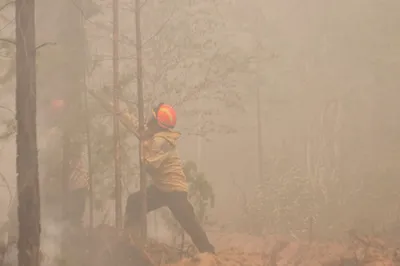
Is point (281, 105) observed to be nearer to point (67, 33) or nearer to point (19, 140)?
point (67, 33)

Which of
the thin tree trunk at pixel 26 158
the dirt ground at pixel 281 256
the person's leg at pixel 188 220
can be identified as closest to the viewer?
the thin tree trunk at pixel 26 158

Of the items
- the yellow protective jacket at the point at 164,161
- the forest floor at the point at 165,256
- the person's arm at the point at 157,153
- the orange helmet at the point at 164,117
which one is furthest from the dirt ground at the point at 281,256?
the orange helmet at the point at 164,117

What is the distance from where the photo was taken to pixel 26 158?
6039mm

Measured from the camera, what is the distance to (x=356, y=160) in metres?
25.3

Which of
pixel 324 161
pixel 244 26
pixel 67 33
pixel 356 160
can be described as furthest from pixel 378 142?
pixel 67 33

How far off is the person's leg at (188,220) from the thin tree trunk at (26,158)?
3.00 metres

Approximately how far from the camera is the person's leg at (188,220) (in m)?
8.53

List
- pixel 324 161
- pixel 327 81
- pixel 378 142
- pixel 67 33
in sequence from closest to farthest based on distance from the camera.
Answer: pixel 67 33, pixel 324 161, pixel 378 142, pixel 327 81

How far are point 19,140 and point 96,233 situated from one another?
11.3 feet

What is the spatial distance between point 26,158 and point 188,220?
134 inches

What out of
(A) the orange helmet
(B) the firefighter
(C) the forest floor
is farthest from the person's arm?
(C) the forest floor

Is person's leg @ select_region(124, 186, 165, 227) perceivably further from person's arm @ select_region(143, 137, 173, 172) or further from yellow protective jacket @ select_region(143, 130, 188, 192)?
person's arm @ select_region(143, 137, 173, 172)

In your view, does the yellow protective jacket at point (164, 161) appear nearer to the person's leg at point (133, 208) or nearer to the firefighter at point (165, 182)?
the firefighter at point (165, 182)

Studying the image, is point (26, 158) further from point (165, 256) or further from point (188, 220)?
point (188, 220)
